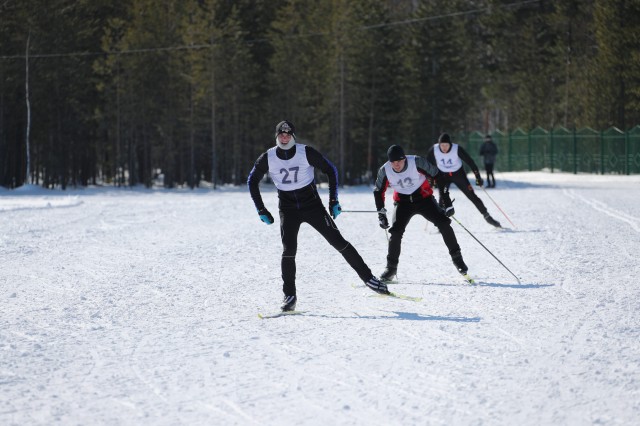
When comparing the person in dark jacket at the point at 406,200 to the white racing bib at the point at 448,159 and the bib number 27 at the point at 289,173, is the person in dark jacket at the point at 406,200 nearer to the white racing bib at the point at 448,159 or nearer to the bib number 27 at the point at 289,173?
the bib number 27 at the point at 289,173

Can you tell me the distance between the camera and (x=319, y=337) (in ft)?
24.8

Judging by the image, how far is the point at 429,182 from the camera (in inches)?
424

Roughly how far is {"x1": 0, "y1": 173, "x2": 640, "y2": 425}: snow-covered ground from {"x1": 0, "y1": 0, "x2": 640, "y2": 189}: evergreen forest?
Answer: 32620mm

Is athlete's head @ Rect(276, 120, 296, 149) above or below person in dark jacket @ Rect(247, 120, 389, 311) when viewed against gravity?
above

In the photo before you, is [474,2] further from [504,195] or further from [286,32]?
[504,195]

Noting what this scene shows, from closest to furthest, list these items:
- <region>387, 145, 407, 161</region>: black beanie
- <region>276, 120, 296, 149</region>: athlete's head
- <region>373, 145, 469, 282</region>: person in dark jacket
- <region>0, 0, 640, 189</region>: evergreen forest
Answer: <region>276, 120, 296, 149</region>: athlete's head < <region>387, 145, 407, 161</region>: black beanie < <region>373, 145, 469, 282</region>: person in dark jacket < <region>0, 0, 640, 189</region>: evergreen forest

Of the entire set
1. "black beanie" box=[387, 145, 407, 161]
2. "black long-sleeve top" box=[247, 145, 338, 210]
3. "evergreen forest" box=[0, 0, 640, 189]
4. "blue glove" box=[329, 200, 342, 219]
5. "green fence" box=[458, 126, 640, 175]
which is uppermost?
"evergreen forest" box=[0, 0, 640, 189]

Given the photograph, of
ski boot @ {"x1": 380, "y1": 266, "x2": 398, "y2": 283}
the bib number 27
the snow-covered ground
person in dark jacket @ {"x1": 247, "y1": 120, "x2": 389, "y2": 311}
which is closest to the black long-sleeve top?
person in dark jacket @ {"x1": 247, "y1": 120, "x2": 389, "y2": 311}

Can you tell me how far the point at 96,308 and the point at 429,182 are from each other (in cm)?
420

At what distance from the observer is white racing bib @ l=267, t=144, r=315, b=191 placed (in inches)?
338

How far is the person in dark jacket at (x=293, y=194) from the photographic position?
859 centimetres

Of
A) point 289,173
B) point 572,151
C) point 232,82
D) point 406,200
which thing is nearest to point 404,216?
point 406,200

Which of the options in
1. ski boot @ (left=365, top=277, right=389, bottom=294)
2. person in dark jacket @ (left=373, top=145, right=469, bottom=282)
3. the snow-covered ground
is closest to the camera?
the snow-covered ground

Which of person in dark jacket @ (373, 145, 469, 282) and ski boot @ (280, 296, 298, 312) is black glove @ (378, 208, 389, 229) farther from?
ski boot @ (280, 296, 298, 312)
